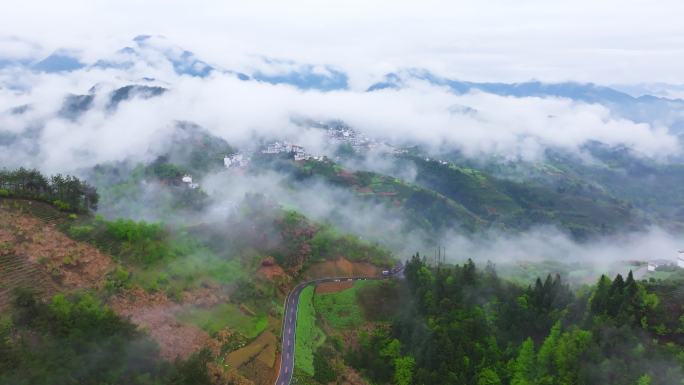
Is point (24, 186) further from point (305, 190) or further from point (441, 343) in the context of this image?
point (305, 190)

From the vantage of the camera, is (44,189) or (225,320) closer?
(225,320)

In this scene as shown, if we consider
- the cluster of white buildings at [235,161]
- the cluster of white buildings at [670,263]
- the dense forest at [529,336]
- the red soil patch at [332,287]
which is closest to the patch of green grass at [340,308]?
the red soil patch at [332,287]

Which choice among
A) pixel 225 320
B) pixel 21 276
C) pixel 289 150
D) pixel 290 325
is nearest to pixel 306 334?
pixel 290 325

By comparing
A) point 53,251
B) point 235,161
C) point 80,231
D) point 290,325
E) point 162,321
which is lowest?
point 290,325

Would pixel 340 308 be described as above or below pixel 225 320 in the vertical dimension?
below

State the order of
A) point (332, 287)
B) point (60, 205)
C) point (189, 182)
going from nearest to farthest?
point (60, 205), point (332, 287), point (189, 182)

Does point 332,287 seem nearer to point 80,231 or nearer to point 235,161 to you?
point 80,231

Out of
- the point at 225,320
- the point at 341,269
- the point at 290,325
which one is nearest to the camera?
the point at 225,320

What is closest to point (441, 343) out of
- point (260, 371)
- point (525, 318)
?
point (525, 318)
